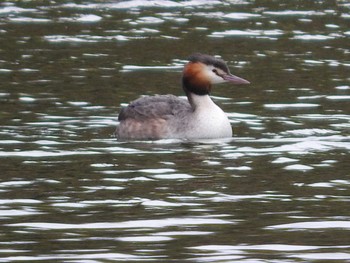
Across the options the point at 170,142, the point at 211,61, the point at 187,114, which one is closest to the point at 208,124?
the point at 187,114

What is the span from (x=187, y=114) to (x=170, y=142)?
0.61 m

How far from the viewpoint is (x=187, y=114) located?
751 inches

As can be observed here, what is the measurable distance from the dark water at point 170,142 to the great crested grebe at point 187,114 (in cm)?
36

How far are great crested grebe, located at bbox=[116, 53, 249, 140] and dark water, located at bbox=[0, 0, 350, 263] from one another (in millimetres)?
358

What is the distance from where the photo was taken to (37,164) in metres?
16.2

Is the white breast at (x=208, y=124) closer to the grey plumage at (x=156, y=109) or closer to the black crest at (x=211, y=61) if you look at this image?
the grey plumage at (x=156, y=109)

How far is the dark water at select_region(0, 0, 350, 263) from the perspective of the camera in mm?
12258

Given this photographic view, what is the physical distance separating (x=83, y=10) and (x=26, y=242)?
18881 mm

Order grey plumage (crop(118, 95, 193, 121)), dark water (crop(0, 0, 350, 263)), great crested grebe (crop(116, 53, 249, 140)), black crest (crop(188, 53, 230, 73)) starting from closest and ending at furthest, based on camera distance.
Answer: dark water (crop(0, 0, 350, 263)), great crested grebe (crop(116, 53, 249, 140)), grey plumage (crop(118, 95, 193, 121)), black crest (crop(188, 53, 230, 73))

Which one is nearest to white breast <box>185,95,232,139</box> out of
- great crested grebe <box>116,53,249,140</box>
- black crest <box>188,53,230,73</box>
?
great crested grebe <box>116,53,249,140</box>

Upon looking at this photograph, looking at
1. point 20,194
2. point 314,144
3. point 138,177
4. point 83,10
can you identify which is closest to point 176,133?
point 314,144

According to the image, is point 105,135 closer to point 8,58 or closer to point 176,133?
point 176,133

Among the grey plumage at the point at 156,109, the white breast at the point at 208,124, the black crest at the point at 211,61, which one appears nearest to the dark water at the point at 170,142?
the white breast at the point at 208,124

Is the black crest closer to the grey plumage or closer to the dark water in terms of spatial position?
the grey plumage
